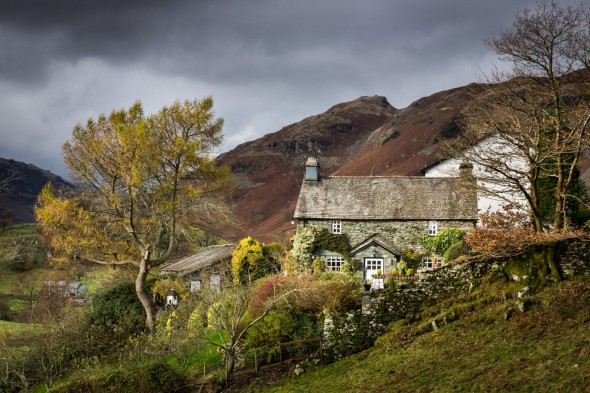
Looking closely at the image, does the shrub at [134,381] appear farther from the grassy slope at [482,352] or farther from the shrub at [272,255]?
the shrub at [272,255]

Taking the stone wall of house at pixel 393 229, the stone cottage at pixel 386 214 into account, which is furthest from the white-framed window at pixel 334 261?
the stone wall of house at pixel 393 229

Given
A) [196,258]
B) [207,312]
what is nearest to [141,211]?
[207,312]

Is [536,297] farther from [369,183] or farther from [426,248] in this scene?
[369,183]

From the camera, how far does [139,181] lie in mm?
22750

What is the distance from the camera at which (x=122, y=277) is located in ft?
121

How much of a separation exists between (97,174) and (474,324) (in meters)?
19.0

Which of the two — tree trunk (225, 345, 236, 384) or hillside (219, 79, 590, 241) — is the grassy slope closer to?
tree trunk (225, 345, 236, 384)

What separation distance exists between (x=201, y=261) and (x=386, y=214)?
45.4ft

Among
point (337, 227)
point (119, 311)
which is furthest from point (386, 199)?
point (119, 311)

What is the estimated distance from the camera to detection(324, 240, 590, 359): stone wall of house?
1836 cm

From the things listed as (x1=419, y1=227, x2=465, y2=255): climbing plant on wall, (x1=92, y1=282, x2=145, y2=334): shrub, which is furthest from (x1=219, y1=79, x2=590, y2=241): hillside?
(x1=92, y1=282, x2=145, y2=334): shrub

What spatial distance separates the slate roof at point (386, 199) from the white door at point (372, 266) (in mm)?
2766

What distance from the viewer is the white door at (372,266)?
29984 mm

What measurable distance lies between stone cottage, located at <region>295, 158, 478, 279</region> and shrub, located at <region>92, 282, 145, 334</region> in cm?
1133
